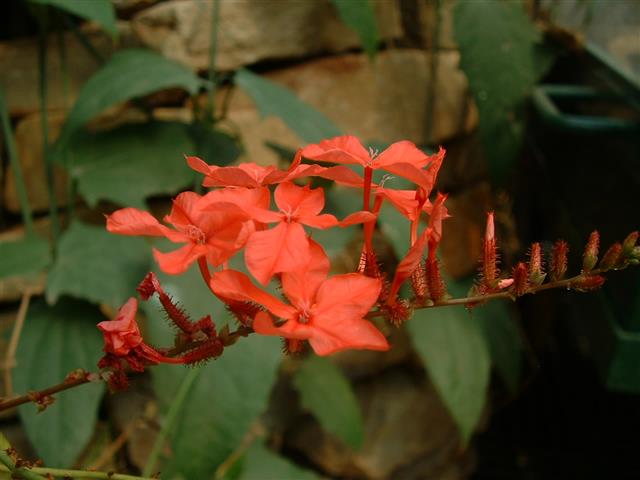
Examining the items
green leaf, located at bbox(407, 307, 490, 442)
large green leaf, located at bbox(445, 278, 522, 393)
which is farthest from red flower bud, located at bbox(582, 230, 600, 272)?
large green leaf, located at bbox(445, 278, 522, 393)

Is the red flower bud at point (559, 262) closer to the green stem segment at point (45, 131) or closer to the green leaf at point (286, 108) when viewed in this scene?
the green leaf at point (286, 108)

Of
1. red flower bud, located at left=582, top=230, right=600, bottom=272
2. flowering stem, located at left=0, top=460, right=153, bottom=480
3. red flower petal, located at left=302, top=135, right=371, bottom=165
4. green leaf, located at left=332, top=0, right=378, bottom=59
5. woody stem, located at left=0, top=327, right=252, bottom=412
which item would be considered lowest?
green leaf, located at left=332, top=0, right=378, bottom=59

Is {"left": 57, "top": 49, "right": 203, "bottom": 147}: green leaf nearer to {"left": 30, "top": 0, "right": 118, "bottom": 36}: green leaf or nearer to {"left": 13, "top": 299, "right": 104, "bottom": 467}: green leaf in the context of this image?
{"left": 30, "top": 0, "right": 118, "bottom": 36}: green leaf

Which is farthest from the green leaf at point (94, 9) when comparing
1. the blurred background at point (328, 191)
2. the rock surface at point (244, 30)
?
the rock surface at point (244, 30)

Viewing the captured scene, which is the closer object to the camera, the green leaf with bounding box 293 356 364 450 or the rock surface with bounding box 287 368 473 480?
the green leaf with bounding box 293 356 364 450

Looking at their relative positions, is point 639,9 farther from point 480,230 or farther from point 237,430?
point 237,430

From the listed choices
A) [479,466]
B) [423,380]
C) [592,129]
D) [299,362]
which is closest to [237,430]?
[299,362]

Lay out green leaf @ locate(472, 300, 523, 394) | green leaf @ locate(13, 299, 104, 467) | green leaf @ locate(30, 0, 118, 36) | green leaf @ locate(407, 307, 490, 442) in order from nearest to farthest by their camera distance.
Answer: green leaf @ locate(30, 0, 118, 36) < green leaf @ locate(13, 299, 104, 467) < green leaf @ locate(407, 307, 490, 442) < green leaf @ locate(472, 300, 523, 394)
